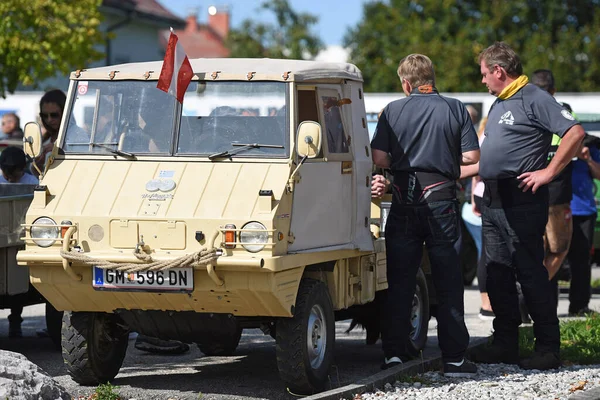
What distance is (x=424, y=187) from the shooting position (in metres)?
8.87

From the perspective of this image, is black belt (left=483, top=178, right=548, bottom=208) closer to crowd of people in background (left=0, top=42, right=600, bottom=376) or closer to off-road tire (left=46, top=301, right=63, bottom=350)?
crowd of people in background (left=0, top=42, right=600, bottom=376)

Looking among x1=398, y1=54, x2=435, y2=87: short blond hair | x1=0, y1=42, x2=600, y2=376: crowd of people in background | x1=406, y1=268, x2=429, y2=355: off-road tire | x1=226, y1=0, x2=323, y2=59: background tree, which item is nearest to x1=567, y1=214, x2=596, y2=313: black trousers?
x1=406, y1=268, x2=429, y2=355: off-road tire

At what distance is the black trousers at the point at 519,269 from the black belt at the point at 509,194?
1.5 inches

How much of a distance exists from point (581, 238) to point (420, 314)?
3583 millimetres

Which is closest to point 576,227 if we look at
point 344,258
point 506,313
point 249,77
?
point 506,313

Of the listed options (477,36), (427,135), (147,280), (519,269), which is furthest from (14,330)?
(477,36)

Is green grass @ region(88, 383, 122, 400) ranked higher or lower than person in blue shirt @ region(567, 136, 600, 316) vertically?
lower

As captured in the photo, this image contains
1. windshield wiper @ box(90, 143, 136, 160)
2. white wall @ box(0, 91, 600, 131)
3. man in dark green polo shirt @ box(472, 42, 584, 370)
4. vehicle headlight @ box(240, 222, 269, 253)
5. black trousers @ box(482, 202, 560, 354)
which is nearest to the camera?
vehicle headlight @ box(240, 222, 269, 253)

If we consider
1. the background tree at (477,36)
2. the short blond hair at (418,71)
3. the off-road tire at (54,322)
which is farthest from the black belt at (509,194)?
the background tree at (477,36)

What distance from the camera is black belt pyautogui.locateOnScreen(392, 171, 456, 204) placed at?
29.1 feet

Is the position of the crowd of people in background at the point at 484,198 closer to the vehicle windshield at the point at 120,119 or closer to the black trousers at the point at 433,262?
the black trousers at the point at 433,262

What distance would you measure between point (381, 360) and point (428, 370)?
825 mm

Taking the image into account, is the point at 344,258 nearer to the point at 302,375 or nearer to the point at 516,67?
the point at 302,375

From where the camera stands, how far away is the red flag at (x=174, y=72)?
824cm
